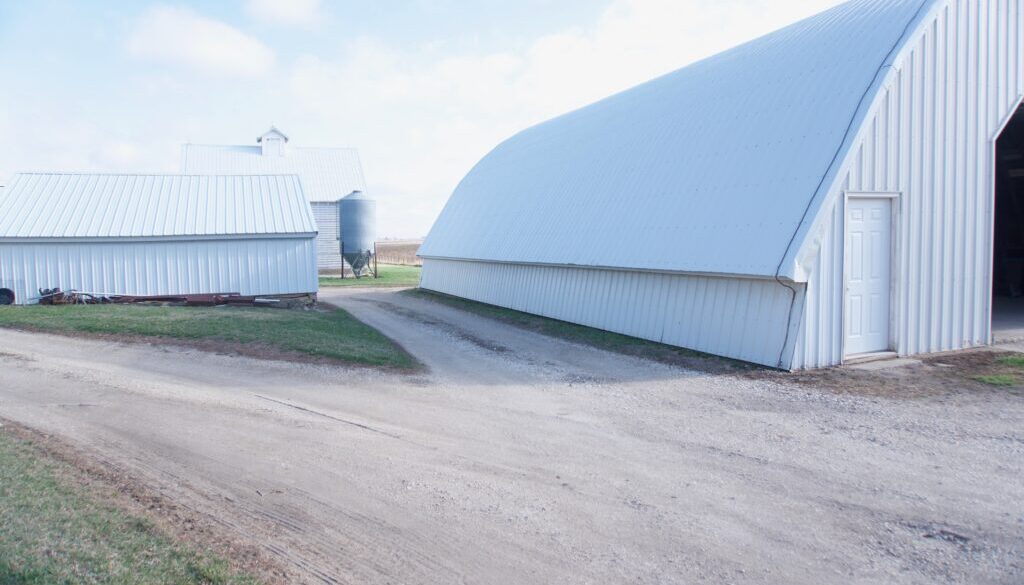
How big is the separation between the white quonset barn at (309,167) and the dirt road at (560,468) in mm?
31981

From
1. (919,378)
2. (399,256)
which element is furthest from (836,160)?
(399,256)

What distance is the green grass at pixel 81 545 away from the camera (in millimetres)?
4469

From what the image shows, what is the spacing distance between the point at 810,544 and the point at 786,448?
8.01ft

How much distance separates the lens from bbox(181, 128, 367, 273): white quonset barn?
143ft

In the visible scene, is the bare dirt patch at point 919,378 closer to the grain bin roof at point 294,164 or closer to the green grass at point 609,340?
the green grass at point 609,340

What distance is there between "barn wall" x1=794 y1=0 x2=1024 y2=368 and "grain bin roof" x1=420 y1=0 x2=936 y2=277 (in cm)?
57

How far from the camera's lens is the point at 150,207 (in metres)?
24.2

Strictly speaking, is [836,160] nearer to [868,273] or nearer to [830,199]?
[830,199]

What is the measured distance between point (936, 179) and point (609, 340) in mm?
6716

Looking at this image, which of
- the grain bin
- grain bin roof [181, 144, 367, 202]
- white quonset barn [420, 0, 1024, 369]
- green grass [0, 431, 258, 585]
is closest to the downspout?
white quonset barn [420, 0, 1024, 369]

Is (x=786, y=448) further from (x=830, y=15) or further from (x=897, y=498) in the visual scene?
(x=830, y=15)

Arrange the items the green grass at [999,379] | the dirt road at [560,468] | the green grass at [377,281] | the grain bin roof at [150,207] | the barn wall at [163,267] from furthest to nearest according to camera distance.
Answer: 1. the green grass at [377,281]
2. the grain bin roof at [150,207]
3. the barn wall at [163,267]
4. the green grass at [999,379]
5. the dirt road at [560,468]

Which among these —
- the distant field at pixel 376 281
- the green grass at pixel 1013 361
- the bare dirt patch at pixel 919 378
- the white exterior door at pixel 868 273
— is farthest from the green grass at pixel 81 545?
the distant field at pixel 376 281

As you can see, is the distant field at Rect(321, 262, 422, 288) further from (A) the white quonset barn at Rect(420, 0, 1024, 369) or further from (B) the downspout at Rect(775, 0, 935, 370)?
(B) the downspout at Rect(775, 0, 935, 370)
